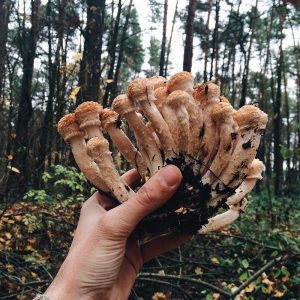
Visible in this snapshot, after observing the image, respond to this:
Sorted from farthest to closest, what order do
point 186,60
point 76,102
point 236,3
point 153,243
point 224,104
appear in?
point 236,3 → point 186,60 → point 76,102 → point 153,243 → point 224,104

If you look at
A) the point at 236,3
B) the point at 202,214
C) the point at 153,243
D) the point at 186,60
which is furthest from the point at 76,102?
the point at 236,3

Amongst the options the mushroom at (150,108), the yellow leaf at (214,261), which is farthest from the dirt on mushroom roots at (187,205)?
the yellow leaf at (214,261)

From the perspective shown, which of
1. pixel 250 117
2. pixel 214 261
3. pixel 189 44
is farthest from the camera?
pixel 189 44

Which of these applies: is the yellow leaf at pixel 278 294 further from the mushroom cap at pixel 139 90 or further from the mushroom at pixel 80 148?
the mushroom cap at pixel 139 90

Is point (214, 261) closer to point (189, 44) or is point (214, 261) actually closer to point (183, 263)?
point (183, 263)

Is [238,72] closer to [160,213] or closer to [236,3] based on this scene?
[236,3]

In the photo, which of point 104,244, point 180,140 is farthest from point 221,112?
point 104,244
